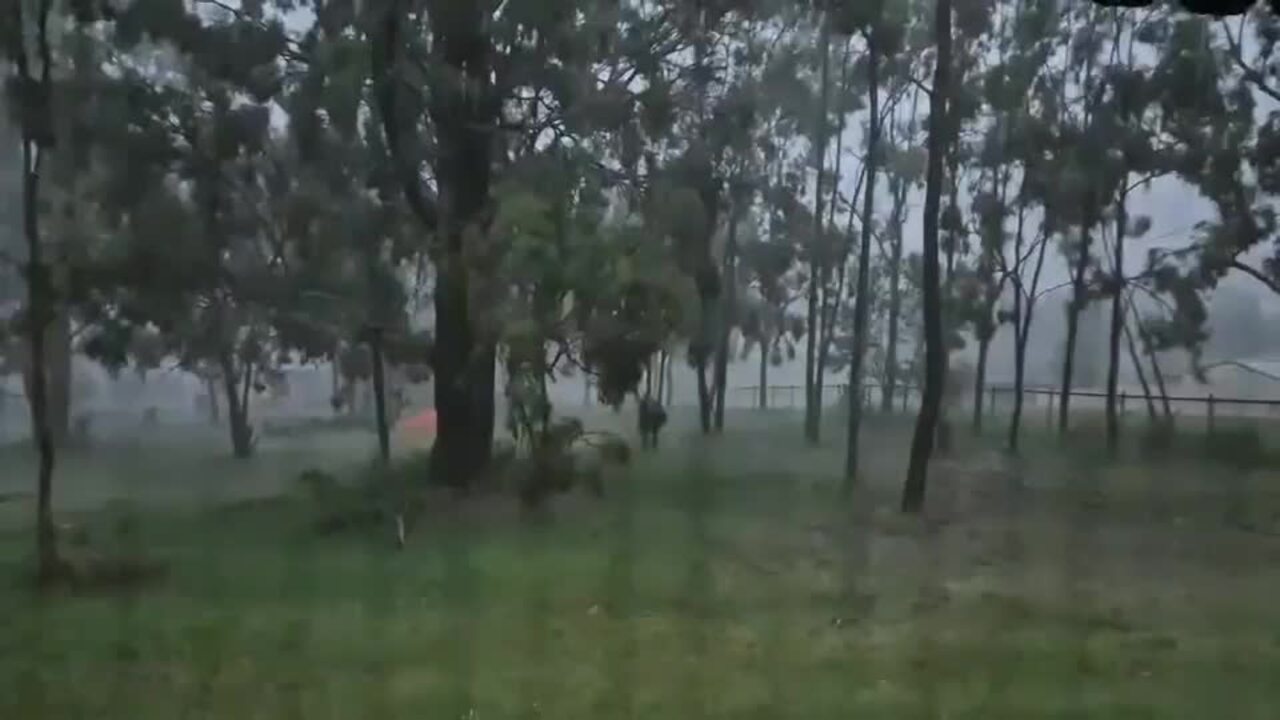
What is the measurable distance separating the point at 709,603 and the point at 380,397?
102 centimetres

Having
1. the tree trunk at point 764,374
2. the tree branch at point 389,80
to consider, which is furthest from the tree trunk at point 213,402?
the tree trunk at point 764,374

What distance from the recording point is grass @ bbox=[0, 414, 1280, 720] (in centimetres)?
338

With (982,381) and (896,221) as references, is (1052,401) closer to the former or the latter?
(982,381)

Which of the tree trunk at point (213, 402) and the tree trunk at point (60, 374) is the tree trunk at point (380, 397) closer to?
the tree trunk at point (213, 402)

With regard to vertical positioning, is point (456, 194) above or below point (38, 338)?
above

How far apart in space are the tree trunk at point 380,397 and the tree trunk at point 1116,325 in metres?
1.82

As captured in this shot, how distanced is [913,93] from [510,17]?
1065 mm

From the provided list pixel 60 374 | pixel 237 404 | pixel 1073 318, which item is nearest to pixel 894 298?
pixel 1073 318

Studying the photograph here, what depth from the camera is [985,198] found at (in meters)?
3.80

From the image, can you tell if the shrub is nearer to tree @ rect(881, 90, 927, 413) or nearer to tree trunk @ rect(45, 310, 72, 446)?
tree @ rect(881, 90, 927, 413)

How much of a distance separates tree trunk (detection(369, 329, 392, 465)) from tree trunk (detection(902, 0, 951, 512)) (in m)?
1.32

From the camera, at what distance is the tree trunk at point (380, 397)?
388cm

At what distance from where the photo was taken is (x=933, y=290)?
148 inches

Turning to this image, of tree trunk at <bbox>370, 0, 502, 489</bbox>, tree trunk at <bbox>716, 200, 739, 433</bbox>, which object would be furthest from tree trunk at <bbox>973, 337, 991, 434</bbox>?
tree trunk at <bbox>370, 0, 502, 489</bbox>
